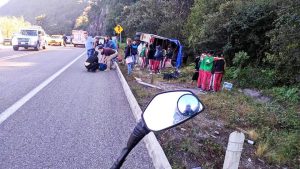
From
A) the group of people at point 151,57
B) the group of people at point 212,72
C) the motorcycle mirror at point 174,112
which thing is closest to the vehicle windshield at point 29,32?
the group of people at point 151,57

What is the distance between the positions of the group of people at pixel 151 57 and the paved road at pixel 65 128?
6633mm

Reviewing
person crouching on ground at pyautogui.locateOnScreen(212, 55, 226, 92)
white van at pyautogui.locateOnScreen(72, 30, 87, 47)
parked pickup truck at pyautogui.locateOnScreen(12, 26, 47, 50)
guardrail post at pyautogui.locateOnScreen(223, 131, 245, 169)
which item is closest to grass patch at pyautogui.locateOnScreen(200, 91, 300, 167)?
person crouching on ground at pyautogui.locateOnScreen(212, 55, 226, 92)

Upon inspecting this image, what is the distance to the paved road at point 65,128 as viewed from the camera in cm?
498

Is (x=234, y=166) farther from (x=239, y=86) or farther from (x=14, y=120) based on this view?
(x=239, y=86)

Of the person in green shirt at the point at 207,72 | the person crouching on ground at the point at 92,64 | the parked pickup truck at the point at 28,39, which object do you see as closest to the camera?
the person in green shirt at the point at 207,72

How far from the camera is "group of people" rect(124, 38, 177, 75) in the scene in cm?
1791

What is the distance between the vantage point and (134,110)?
841cm

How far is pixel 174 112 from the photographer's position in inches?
88.8

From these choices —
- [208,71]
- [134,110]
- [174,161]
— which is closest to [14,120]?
[134,110]

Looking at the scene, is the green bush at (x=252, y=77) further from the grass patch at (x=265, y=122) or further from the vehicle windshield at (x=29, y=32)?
the vehicle windshield at (x=29, y=32)

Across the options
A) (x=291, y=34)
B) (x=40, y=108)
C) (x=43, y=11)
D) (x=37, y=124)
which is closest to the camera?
(x=37, y=124)

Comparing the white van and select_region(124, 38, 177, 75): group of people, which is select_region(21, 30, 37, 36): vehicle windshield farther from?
the white van

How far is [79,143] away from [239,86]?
36.8 ft

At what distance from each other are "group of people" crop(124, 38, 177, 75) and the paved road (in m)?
6.63
